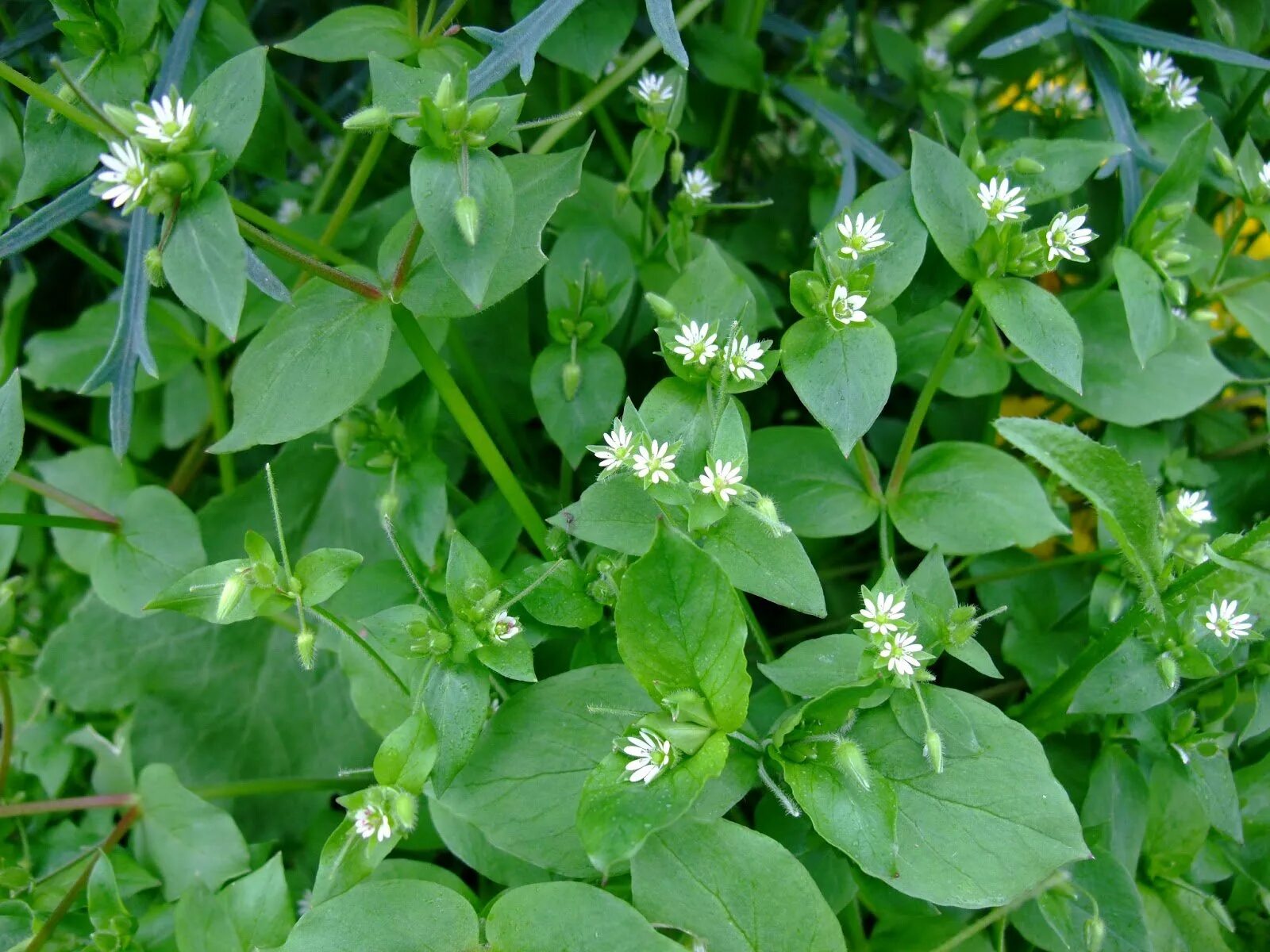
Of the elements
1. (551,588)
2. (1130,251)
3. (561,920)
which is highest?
(1130,251)

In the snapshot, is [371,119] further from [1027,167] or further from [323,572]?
[1027,167]

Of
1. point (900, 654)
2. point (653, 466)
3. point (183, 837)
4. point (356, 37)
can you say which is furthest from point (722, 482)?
point (183, 837)

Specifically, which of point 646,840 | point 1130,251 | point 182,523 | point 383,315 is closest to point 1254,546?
point 1130,251

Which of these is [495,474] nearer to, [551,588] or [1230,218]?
[551,588]

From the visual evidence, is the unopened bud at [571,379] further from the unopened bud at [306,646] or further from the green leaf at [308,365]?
the unopened bud at [306,646]

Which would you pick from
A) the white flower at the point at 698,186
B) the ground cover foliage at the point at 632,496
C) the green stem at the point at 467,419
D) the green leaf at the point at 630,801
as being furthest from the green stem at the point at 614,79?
the green leaf at the point at 630,801

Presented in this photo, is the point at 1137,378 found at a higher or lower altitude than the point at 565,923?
higher

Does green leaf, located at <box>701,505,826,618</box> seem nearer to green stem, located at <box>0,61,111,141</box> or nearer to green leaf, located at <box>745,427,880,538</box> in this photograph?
green leaf, located at <box>745,427,880,538</box>
